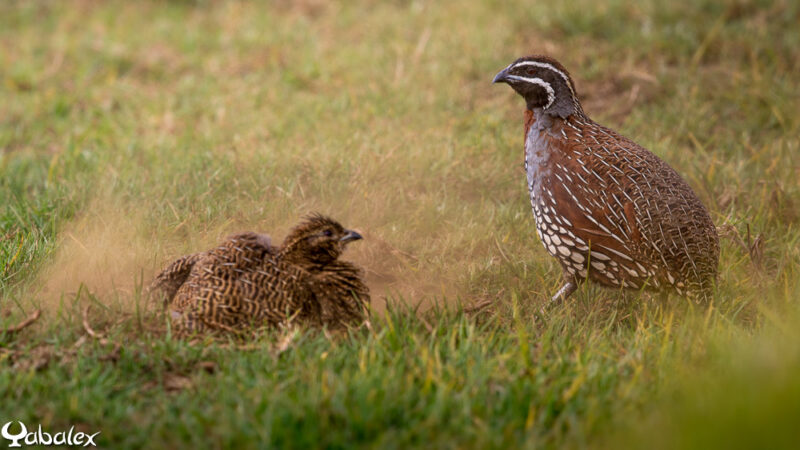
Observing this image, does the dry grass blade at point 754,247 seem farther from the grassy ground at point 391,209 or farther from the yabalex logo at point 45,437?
the yabalex logo at point 45,437

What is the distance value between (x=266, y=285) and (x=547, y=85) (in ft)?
7.90

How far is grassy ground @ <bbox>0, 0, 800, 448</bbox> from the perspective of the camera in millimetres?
3670

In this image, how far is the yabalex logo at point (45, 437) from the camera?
353 centimetres

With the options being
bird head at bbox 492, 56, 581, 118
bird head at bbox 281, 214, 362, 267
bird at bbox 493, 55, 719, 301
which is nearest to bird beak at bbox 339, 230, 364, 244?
bird head at bbox 281, 214, 362, 267

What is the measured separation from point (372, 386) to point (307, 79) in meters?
6.31

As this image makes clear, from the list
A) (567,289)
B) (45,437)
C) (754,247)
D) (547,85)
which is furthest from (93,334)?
(754,247)

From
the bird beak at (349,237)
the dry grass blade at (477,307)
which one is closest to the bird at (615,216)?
the dry grass blade at (477,307)

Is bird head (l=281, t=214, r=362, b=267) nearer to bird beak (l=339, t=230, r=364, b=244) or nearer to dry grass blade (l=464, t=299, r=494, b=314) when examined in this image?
bird beak (l=339, t=230, r=364, b=244)

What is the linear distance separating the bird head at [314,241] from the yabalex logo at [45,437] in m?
1.61

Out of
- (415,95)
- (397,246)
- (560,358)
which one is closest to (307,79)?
(415,95)

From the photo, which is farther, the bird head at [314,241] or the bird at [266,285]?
the bird head at [314,241]

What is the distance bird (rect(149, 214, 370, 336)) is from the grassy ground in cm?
16

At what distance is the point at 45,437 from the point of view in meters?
3.59

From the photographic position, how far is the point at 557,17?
10.1 metres
